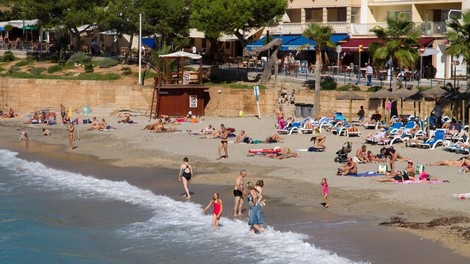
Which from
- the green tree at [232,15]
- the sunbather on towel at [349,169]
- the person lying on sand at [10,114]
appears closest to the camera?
the sunbather on towel at [349,169]

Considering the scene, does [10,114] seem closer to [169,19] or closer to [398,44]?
[169,19]

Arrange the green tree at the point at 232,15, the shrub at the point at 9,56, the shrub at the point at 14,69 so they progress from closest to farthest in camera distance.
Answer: the green tree at the point at 232,15
the shrub at the point at 14,69
the shrub at the point at 9,56

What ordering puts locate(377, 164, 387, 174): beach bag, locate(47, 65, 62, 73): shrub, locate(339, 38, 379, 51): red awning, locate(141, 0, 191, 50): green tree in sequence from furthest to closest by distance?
1. locate(47, 65, 62, 73): shrub
2. locate(141, 0, 191, 50): green tree
3. locate(339, 38, 379, 51): red awning
4. locate(377, 164, 387, 174): beach bag

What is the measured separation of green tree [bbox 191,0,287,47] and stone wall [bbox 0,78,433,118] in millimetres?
3236

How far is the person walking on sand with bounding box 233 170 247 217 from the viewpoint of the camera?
22.9 m

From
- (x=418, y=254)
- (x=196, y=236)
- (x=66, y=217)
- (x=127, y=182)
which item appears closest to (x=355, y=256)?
(x=418, y=254)

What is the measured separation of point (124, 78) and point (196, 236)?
31442mm

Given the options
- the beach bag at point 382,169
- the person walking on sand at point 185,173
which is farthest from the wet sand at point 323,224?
the beach bag at point 382,169

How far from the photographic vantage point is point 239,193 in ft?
75.5

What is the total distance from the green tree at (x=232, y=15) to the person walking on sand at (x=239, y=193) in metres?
24.4

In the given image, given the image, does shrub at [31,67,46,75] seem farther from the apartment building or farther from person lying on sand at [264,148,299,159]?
person lying on sand at [264,148,299,159]

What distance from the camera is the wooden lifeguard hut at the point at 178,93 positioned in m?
45.9

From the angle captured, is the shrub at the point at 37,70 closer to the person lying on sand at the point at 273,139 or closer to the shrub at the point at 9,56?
the shrub at the point at 9,56

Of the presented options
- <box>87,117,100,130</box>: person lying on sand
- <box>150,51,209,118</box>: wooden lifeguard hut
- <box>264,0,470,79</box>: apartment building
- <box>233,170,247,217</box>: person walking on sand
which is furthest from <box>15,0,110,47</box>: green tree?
<box>233,170,247,217</box>: person walking on sand
